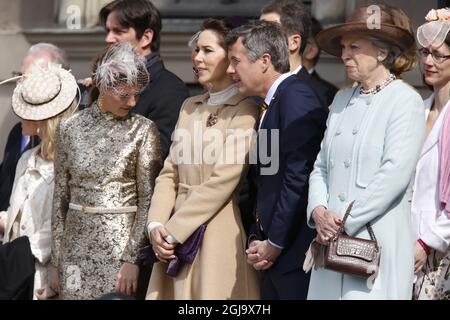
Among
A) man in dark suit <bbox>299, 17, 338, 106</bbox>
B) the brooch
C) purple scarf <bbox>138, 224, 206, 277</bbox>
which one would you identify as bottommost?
purple scarf <bbox>138, 224, 206, 277</bbox>

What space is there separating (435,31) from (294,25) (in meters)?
0.96

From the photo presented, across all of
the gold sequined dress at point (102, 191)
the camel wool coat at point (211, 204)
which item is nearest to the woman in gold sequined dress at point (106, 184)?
the gold sequined dress at point (102, 191)

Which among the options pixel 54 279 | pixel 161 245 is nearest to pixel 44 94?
pixel 54 279

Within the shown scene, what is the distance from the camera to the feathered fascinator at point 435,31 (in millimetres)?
6793

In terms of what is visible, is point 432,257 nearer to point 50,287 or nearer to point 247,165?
point 247,165

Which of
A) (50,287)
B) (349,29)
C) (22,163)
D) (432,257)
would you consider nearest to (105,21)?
(22,163)

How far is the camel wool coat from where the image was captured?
6840 millimetres

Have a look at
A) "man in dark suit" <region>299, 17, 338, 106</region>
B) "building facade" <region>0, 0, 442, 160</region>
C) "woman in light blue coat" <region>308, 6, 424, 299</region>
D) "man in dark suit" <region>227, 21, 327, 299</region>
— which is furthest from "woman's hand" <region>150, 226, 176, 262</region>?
"building facade" <region>0, 0, 442, 160</region>

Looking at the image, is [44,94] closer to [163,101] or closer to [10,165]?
[163,101]

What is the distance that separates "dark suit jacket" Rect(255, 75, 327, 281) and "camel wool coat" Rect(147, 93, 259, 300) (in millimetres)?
186

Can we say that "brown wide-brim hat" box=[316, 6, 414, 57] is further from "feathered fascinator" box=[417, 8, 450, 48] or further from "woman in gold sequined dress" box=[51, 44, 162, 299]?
"woman in gold sequined dress" box=[51, 44, 162, 299]

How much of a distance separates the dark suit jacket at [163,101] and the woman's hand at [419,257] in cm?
169

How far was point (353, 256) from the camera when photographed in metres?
6.10

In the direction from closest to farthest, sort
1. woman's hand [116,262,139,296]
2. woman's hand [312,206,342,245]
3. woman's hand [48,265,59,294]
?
woman's hand [312,206,342,245] < woman's hand [116,262,139,296] < woman's hand [48,265,59,294]
